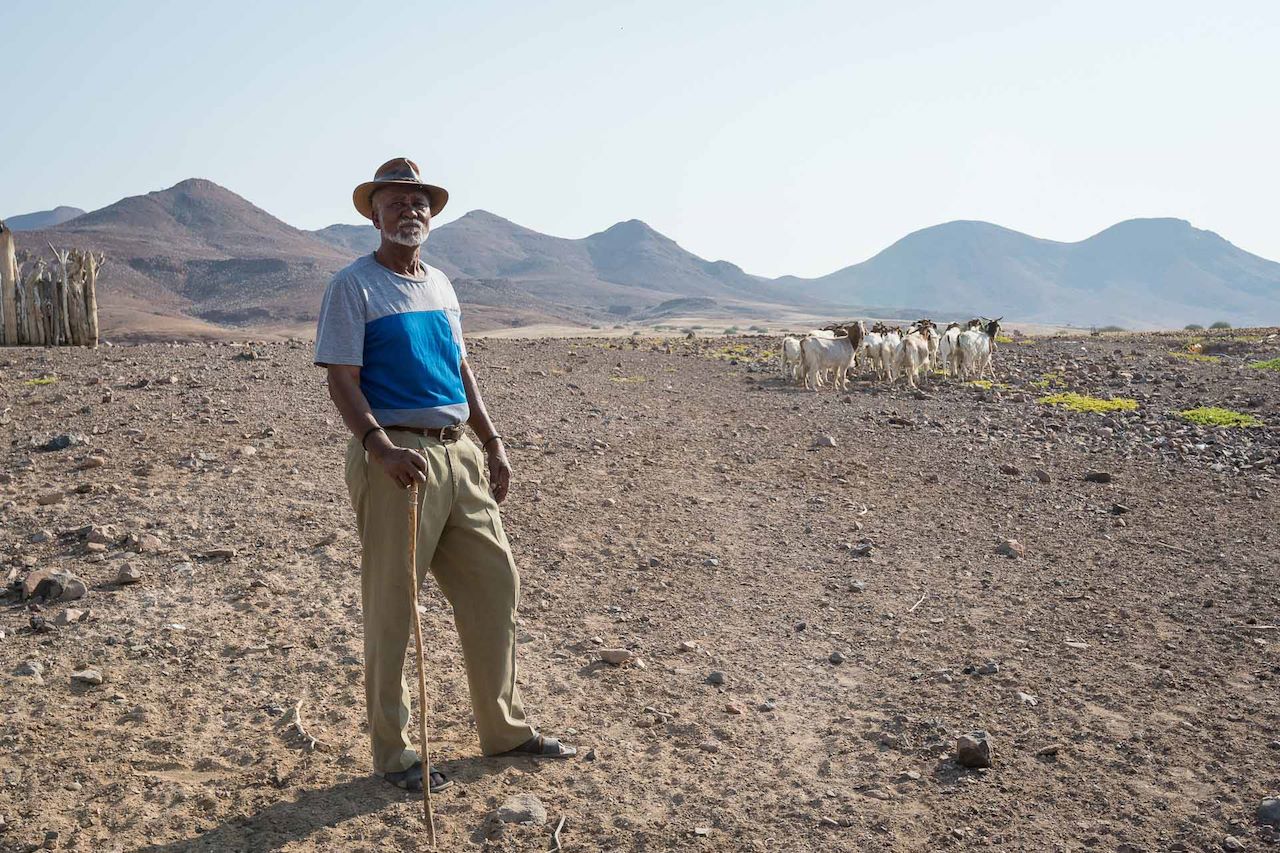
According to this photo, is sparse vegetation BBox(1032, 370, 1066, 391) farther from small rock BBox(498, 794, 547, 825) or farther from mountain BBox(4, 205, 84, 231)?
mountain BBox(4, 205, 84, 231)

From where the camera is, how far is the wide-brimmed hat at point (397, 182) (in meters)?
3.57

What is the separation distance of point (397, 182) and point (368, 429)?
2.89 feet

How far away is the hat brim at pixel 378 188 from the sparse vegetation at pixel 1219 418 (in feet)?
37.3

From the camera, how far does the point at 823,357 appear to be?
16328mm

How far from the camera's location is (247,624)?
4988 mm

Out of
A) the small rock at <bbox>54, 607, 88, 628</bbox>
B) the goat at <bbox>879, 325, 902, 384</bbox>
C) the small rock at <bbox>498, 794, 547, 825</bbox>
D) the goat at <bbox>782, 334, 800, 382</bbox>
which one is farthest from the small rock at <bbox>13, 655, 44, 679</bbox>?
the goat at <bbox>879, 325, 902, 384</bbox>

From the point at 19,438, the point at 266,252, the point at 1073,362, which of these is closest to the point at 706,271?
the point at 266,252

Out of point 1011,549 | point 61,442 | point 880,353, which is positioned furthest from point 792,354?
point 61,442

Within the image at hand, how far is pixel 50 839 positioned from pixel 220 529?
313 cm

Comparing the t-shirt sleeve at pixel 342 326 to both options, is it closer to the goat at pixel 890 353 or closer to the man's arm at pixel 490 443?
the man's arm at pixel 490 443

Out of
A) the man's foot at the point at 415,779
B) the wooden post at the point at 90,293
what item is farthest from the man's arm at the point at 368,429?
the wooden post at the point at 90,293

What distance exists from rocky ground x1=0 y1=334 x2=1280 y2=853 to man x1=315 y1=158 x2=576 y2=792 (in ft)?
1.14

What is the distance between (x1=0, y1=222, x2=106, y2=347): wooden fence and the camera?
15.7 m

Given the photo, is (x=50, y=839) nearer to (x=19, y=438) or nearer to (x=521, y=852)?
(x=521, y=852)
